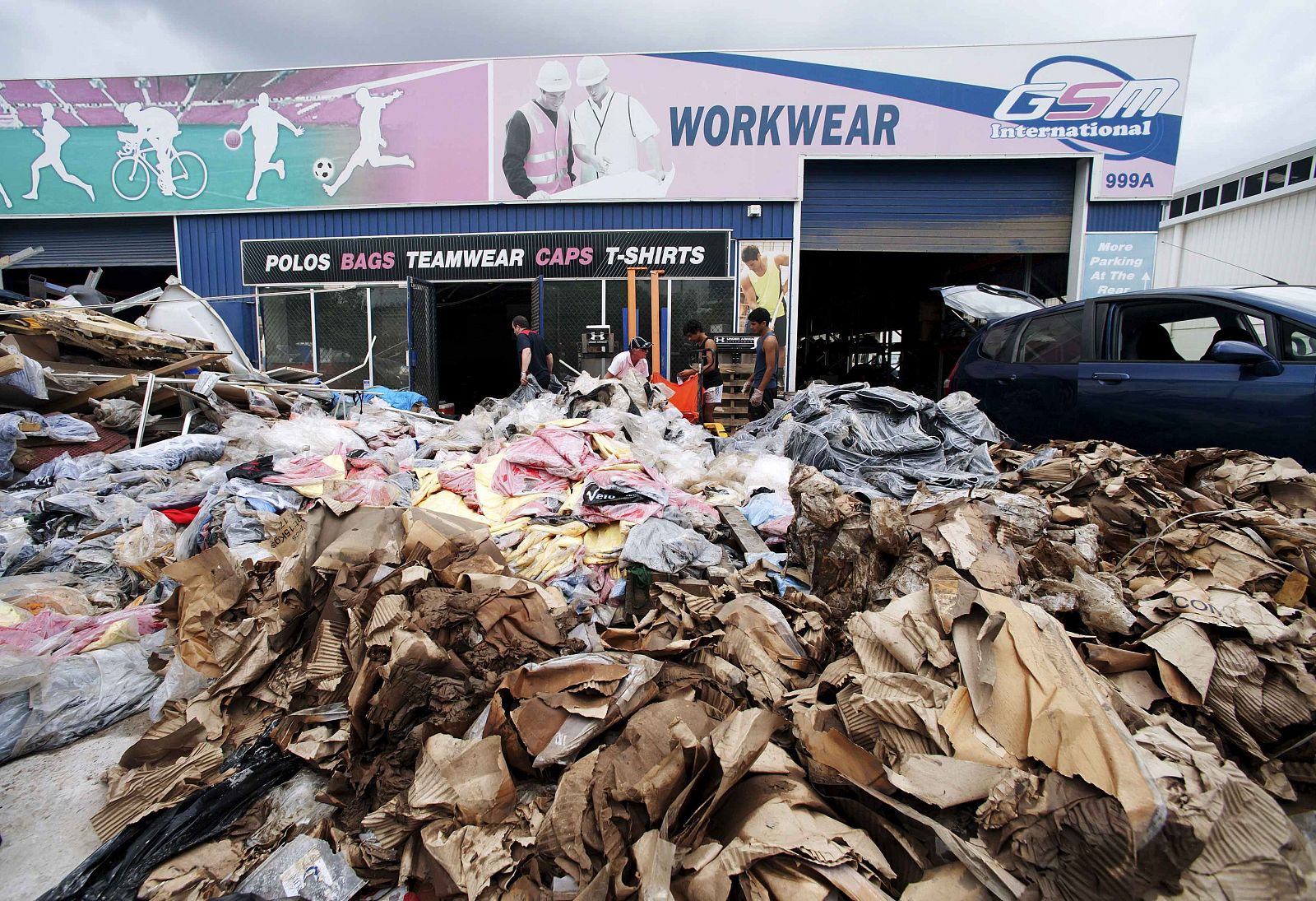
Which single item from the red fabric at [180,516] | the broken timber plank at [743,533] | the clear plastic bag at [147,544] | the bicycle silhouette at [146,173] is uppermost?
the bicycle silhouette at [146,173]

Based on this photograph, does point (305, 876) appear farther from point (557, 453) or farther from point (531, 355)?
point (531, 355)

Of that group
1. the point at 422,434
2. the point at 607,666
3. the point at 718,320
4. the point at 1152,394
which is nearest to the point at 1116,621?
the point at 607,666

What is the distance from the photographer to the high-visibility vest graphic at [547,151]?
10.2m

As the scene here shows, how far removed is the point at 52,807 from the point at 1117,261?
13.1m

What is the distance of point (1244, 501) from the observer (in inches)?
124

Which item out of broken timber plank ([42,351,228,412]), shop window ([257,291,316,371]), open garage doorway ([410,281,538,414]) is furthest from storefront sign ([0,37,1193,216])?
broken timber plank ([42,351,228,412])

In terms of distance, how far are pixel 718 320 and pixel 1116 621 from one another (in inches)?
346

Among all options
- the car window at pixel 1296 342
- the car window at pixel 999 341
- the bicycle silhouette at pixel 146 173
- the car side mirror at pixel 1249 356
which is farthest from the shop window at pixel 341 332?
the car window at pixel 1296 342

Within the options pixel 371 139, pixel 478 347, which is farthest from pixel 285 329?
pixel 478 347

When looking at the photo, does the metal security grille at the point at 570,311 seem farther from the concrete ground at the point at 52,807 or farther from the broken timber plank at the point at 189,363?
the concrete ground at the point at 52,807

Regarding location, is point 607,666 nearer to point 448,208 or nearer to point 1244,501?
point 1244,501

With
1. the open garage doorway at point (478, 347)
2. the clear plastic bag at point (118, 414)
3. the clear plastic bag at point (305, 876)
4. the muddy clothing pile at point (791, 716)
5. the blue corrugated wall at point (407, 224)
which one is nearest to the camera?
the muddy clothing pile at point (791, 716)

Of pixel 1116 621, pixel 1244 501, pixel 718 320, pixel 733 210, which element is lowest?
pixel 1116 621

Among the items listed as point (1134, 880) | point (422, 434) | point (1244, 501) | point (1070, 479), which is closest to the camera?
point (1134, 880)
